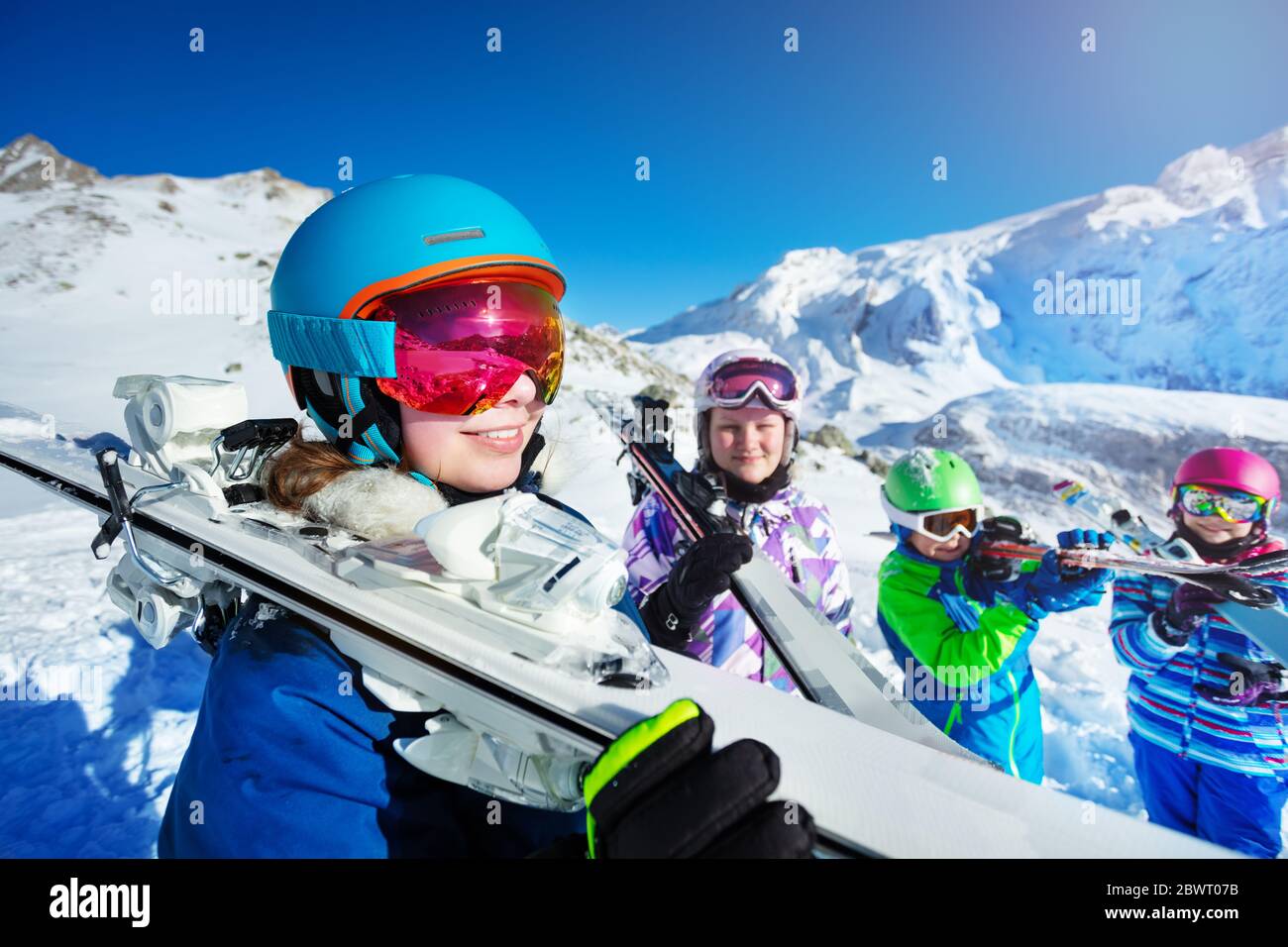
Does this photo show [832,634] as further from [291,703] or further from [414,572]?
[291,703]

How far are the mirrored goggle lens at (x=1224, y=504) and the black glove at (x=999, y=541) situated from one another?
3.07ft

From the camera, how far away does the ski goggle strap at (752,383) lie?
11.0ft

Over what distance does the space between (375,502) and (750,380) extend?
2469 millimetres

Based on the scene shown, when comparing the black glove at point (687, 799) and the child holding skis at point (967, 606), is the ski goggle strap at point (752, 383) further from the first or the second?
the black glove at point (687, 799)

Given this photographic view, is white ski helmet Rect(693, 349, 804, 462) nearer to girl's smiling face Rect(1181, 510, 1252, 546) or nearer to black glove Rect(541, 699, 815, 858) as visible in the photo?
girl's smiling face Rect(1181, 510, 1252, 546)

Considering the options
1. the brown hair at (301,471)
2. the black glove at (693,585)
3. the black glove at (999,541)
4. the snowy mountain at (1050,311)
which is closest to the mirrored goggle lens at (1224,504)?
the black glove at (999,541)

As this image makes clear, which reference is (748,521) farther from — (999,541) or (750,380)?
(999,541)

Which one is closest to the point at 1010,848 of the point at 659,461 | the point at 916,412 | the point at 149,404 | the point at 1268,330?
the point at 149,404

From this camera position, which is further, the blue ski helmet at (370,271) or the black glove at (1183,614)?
the black glove at (1183,614)

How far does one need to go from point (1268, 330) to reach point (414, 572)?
8284cm

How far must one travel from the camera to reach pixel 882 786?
2.73ft

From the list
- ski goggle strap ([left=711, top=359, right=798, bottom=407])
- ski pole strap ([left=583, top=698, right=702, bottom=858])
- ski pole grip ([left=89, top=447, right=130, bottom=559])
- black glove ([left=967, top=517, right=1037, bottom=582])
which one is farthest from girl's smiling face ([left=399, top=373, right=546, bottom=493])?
black glove ([left=967, top=517, right=1037, bottom=582])

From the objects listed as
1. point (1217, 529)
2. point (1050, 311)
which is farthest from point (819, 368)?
point (1217, 529)
